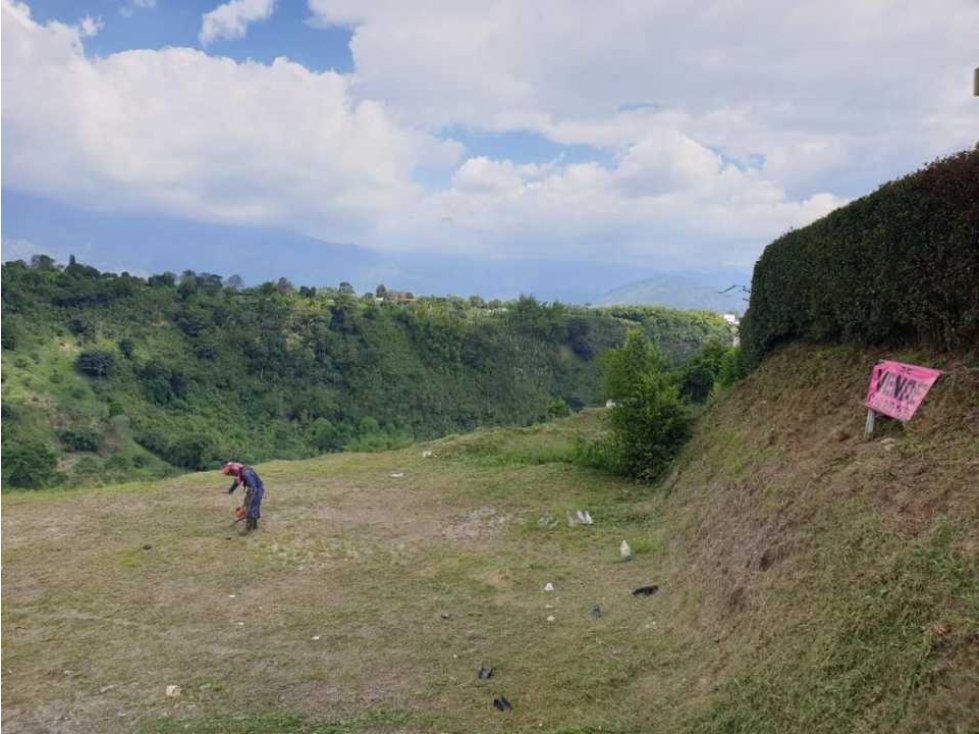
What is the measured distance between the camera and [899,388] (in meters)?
6.93

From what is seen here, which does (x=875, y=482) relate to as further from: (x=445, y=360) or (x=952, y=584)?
(x=445, y=360)

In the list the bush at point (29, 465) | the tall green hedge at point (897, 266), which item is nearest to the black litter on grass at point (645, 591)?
the tall green hedge at point (897, 266)

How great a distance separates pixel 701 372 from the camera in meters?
20.7

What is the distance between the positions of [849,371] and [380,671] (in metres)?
7.30

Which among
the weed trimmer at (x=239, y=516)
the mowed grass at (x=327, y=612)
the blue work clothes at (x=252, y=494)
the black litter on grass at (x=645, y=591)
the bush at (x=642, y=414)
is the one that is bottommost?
the mowed grass at (x=327, y=612)

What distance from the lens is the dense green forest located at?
37.7m

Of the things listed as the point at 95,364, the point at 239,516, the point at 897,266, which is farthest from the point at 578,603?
the point at 95,364

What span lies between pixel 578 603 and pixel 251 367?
48217 millimetres

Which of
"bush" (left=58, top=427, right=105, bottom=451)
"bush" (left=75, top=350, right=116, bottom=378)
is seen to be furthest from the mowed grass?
"bush" (left=75, top=350, right=116, bottom=378)

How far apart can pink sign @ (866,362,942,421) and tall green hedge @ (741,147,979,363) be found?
2.90 ft

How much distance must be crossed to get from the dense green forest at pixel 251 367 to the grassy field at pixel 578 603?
16.3 m

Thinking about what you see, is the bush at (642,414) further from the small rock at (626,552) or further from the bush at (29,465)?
the bush at (29,465)

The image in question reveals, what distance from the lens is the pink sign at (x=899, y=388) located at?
6562 mm

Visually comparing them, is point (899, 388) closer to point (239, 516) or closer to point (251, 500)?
point (251, 500)
